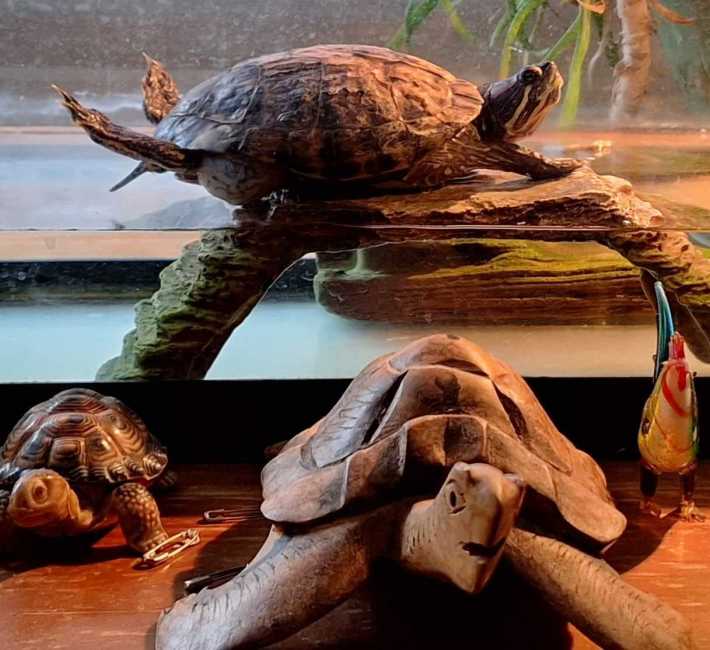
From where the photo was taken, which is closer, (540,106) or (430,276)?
(540,106)

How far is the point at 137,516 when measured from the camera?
111 cm

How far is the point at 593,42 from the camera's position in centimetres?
181

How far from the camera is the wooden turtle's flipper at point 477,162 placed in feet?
4.24

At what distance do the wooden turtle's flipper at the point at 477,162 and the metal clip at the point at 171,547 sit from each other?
61 centimetres

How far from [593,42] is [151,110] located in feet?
3.23

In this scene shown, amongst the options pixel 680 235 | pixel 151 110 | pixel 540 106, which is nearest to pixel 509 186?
pixel 540 106

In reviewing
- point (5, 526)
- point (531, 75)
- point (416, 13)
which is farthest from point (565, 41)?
point (5, 526)

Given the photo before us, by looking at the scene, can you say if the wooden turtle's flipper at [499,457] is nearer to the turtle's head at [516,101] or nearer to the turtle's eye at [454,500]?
the turtle's eye at [454,500]

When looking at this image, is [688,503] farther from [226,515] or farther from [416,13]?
[416,13]

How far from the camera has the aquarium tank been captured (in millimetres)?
1163

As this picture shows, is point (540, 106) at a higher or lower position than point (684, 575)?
higher

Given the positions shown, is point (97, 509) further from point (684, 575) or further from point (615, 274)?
point (615, 274)

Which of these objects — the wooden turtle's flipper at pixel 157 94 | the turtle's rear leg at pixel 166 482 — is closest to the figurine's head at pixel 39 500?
the turtle's rear leg at pixel 166 482

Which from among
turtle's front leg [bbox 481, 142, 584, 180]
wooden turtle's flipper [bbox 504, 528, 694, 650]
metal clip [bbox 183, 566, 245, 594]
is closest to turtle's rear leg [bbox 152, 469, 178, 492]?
metal clip [bbox 183, 566, 245, 594]
